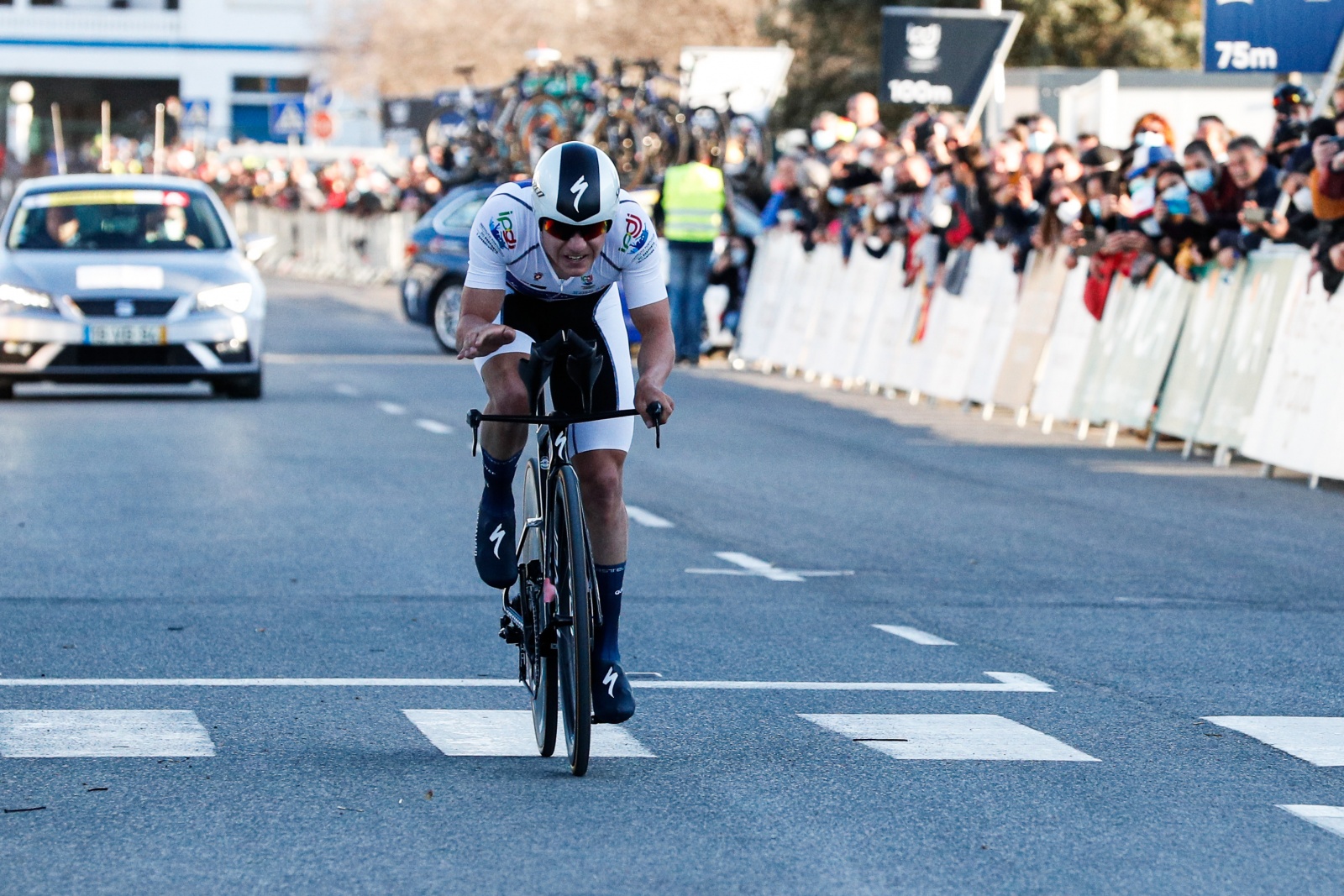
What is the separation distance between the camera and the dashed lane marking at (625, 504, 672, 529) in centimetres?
1349

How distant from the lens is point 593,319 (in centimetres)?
725

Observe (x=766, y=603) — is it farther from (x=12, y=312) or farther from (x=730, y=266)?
(x=730, y=266)

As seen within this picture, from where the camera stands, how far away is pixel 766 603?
35.1 ft

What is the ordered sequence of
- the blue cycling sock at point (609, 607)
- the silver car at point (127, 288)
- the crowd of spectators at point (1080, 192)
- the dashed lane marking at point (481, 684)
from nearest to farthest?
1. the blue cycling sock at point (609, 607)
2. the dashed lane marking at point (481, 684)
3. the crowd of spectators at point (1080, 192)
4. the silver car at point (127, 288)

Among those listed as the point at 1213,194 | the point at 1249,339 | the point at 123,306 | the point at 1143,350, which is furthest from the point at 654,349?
the point at 123,306

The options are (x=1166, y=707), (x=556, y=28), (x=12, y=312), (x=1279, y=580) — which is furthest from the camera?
(x=556, y=28)

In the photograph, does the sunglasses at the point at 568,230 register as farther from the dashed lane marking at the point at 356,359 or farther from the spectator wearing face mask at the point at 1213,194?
the dashed lane marking at the point at 356,359

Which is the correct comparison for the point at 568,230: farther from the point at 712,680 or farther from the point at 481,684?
the point at 712,680

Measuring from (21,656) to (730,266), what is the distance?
64.9 ft

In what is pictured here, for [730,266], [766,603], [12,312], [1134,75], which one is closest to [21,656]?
[766,603]

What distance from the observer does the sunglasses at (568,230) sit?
691 cm

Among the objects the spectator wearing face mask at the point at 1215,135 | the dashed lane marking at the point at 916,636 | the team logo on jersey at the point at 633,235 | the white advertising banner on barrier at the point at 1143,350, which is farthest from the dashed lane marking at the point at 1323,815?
the spectator wearing face mask at the point at 1215,135

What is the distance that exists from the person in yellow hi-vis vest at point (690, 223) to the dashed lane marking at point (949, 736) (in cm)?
1769

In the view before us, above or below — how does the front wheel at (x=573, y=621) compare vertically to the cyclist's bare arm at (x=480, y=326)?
below
